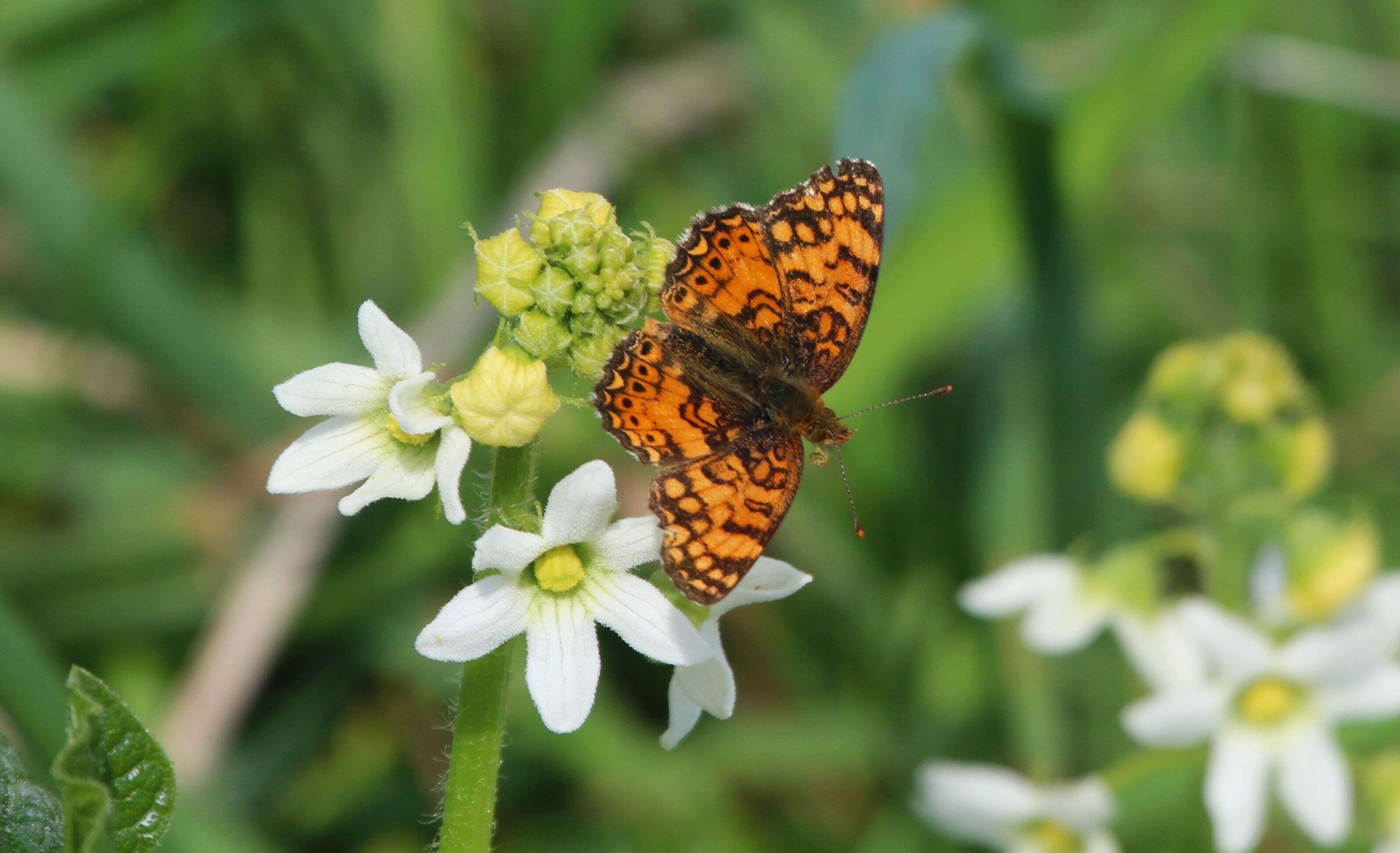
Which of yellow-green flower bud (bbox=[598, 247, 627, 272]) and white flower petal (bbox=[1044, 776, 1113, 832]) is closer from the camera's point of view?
yellow-green flower bud (bbox=[598, 247, 627, 272])

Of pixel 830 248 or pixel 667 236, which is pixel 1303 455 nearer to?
pixel 830 248

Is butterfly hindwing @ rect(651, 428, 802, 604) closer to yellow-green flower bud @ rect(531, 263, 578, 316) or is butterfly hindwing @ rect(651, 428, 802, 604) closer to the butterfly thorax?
yellow-green flower bud @ rect(531, 263, 578, 316)

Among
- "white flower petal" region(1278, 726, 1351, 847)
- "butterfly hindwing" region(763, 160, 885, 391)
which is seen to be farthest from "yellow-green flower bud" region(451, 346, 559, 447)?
"white flower petal" region(1278, 726, 1351, 847)

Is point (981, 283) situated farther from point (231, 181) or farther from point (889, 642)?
point (231, 181)

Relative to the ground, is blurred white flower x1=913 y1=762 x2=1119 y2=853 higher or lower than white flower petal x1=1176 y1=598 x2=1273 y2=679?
lower

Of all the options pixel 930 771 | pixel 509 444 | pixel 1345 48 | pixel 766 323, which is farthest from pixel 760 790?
pixel 1345 48

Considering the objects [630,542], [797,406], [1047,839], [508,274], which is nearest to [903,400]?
[797,406]
